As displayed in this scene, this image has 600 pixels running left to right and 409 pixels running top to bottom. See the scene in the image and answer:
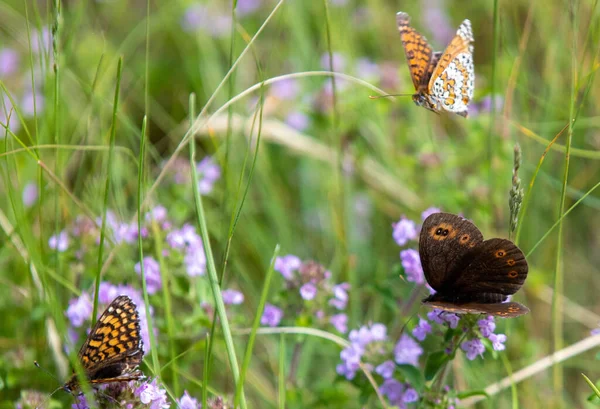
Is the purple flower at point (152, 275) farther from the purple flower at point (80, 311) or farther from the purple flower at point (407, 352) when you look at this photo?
the purple flower at point (407, 352)

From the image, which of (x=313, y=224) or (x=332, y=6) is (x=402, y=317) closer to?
(x=313, y=224)

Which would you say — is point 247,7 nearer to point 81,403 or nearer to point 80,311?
point 80,311

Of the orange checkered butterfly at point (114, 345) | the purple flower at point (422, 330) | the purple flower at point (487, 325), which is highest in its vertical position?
the purple flower at point (487, 325)

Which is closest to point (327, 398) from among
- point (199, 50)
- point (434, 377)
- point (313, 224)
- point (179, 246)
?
point (434, 377)

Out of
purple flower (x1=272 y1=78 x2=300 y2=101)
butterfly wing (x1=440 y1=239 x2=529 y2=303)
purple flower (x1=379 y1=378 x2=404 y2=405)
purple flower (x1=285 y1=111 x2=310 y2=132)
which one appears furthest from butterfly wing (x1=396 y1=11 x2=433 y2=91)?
purple flower (x1=272 y1=78 x2=300 y2=101)

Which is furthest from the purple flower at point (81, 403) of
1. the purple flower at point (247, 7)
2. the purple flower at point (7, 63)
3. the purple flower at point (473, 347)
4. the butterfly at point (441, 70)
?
the purple flower at point (247, 7)

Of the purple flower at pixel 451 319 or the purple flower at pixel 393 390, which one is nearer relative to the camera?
the purple flower at pixel 451 319

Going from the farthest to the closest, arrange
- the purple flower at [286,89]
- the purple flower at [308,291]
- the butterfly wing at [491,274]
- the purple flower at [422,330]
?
the purple flower at [286,89]
the purple flower at [308,291]
the purple flower at [422,330]
the butterfly wing at [491,274]
